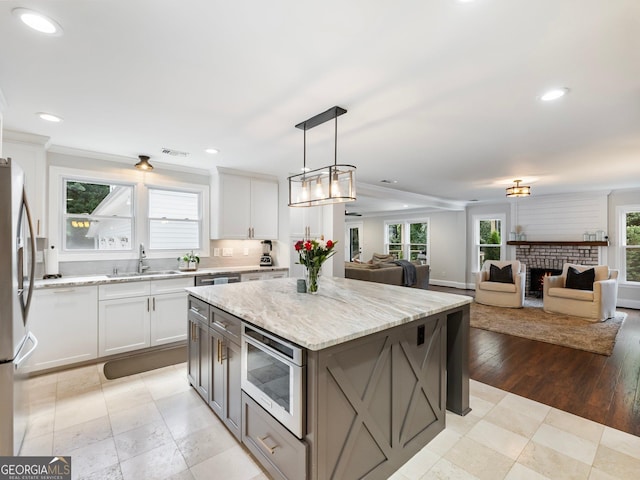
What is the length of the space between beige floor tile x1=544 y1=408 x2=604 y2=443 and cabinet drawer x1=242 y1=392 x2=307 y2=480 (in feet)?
6.58

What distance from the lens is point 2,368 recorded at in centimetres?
171

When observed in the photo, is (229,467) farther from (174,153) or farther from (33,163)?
(33,163)

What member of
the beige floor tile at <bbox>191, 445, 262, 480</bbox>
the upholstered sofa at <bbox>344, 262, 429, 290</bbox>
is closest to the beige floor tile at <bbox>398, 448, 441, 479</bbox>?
the beige floor tile at <bbox>191, 445, 262, 480</bbox>

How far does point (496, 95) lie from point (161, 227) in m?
4.23

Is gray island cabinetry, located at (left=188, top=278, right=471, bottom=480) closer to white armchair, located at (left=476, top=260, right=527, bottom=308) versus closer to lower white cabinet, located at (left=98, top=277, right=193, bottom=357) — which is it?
lower white cabinet, located at (left=98, top=277, right=193, bottom=357)

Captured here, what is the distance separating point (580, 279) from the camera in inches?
214

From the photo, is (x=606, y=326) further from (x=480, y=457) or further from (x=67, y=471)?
(x=67, y=471)

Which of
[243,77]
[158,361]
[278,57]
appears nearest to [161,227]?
[158,361]

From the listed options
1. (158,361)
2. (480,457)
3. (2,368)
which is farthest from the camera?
(158,361)

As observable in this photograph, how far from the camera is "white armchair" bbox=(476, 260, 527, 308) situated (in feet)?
19.4

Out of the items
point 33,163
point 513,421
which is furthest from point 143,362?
point 513,421

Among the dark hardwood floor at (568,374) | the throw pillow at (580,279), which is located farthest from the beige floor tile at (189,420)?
the throw pillow at (580,279)

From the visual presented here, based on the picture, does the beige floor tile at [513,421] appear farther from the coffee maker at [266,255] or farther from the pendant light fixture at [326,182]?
the coffee maker at [266,255]

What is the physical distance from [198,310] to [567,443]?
2.86 metres
